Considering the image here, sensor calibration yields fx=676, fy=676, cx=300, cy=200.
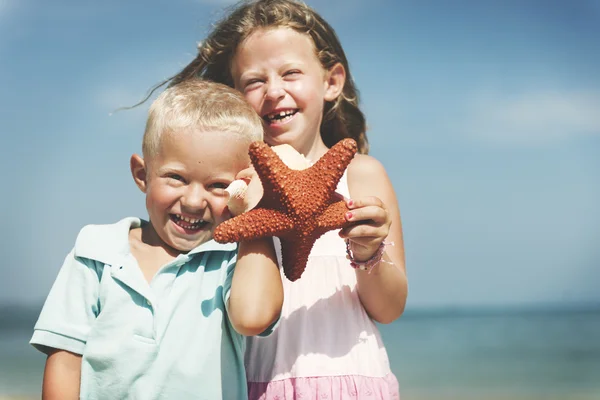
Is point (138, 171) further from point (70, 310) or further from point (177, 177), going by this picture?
point (70, 310)

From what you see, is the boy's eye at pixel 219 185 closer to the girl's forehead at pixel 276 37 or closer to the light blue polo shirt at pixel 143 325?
the light blue polo shirt at pixel 143 325

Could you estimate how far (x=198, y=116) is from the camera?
2.38 meters

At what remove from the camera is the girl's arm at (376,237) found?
2.07 metres

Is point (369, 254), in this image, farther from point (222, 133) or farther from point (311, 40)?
point (311, 40)

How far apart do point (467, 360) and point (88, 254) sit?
9054 mm

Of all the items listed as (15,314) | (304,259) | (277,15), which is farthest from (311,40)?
(15,314)

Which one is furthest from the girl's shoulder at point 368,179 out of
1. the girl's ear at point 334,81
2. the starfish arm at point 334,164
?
the starfish arm at point 334,164

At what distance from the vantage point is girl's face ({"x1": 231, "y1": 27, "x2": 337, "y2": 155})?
2.97 m

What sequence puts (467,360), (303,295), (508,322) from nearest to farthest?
(303,295) < (467,360) < (508,322)

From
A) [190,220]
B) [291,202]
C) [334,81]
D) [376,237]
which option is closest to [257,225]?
[291,202]

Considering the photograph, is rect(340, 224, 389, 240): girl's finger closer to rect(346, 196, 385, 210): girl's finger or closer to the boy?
rect(346, 196, 385, 210): girl's finger

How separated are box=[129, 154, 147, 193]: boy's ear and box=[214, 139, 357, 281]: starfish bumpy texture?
0.73 metres

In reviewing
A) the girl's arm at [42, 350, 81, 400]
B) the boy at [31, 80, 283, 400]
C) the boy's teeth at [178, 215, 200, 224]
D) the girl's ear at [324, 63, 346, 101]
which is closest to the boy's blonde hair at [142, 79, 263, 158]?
the boy at [31, 80, 283, 400]

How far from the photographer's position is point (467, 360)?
1045 centimetres
